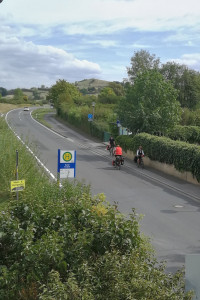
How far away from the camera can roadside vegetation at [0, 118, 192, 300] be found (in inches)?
224

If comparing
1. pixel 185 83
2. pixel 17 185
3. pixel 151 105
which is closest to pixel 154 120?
pixel 151 105

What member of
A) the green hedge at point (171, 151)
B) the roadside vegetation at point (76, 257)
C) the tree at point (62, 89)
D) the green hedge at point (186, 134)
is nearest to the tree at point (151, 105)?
the green hedge at point (171, 151)

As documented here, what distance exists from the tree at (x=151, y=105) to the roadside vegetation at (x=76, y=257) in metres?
25.7

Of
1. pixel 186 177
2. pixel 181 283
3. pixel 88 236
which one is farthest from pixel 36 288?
pixel 186 177

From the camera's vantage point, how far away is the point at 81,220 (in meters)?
7.32

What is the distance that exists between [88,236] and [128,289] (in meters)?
1.41

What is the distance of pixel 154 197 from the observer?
2061 centimetres

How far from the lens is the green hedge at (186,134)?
1528 inches

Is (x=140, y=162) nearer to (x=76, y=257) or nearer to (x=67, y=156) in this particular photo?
(x=67, y=156)

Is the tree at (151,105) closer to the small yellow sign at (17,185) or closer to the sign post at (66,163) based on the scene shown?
the sign post at (66,163)

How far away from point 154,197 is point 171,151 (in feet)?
23.7

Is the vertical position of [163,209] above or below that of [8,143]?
below

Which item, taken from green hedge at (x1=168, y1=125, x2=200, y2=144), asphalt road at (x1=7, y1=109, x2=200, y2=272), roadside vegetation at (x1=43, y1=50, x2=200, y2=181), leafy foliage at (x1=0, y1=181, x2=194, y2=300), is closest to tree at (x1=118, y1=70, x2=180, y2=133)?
roadside vegetation at (x1=43, y1=50, x2=200, y2=181)

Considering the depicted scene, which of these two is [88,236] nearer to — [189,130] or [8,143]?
[8,143]
